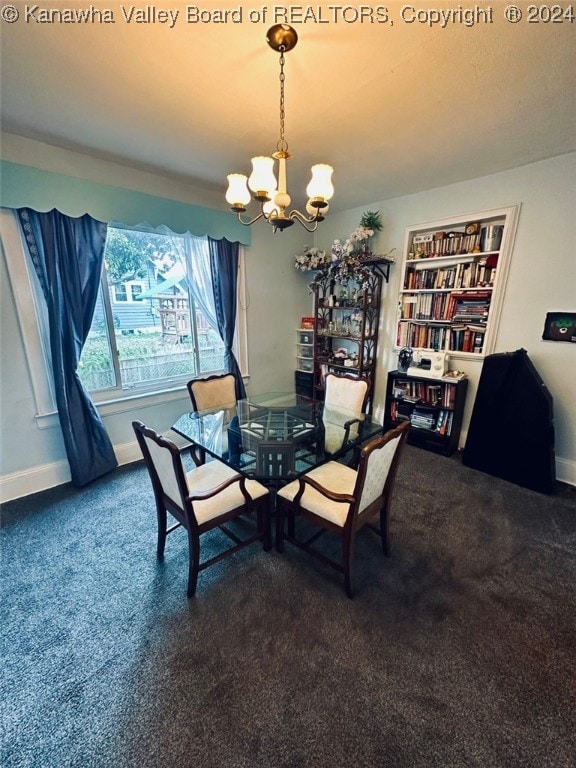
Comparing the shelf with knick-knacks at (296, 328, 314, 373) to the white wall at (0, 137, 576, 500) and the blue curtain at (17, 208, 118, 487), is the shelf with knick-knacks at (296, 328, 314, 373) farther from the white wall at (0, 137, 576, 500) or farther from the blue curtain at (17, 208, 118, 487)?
the blue curtain at (17, 208, 118, 487)

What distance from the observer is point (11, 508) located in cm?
232

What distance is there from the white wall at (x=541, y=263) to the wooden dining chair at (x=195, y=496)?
2607mm

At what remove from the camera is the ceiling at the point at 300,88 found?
1278 millimetres

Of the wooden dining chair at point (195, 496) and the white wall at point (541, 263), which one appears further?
the white wall at point (541, 263)

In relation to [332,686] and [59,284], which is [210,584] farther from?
[59,284]

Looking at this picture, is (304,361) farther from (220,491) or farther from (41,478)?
(41,478)

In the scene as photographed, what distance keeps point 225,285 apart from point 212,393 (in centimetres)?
128

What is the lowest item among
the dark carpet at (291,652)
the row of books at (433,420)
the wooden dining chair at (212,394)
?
the dark carpet at (291,652)

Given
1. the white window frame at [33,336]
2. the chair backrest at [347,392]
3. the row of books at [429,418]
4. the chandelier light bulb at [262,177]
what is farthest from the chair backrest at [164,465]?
the row of books at [429,418]

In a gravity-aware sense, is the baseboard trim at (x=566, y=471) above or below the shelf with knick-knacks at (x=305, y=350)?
below

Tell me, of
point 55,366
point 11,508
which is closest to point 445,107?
point 55,366

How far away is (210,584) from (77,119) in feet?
9.66

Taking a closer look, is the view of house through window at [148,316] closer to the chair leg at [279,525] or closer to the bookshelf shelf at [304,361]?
the bookshelf shelf at [304,361]

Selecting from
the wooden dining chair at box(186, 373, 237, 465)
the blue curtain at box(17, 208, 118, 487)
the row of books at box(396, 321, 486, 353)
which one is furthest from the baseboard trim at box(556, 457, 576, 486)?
the blue curtain at box(17, 208, 118, 487)
